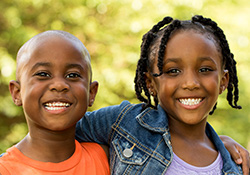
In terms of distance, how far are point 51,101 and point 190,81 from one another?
90 cm

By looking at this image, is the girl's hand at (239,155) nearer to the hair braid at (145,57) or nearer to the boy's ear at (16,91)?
the hair braid at (145,57)

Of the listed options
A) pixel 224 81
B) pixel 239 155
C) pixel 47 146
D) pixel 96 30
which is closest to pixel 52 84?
pixel 47 146

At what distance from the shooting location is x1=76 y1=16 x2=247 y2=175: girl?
2318 millimetres

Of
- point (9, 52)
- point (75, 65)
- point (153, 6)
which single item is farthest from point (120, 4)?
point (75, 65)

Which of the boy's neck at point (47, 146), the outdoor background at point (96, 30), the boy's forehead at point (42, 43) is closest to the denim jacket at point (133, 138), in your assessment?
the boy's neck at point (47, 146)

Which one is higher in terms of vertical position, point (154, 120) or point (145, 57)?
point (145, 57)

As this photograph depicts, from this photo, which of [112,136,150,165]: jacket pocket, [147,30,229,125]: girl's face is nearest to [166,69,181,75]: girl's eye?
[147,30,229,125]: girl's face

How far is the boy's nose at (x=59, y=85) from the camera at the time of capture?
6.66 feet

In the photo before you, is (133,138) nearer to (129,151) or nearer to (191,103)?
(129,151)

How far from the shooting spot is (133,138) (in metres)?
2.39

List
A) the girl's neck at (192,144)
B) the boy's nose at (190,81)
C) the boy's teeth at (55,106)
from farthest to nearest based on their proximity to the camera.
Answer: the girl's neck at (192,144) < the boy's nose at (190,81) < the boy's teeth at (55,106)

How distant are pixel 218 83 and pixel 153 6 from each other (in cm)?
314

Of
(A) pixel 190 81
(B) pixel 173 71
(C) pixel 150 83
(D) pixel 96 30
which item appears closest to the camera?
(A) pixel 190 81

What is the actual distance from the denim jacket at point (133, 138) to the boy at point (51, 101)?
206mm
